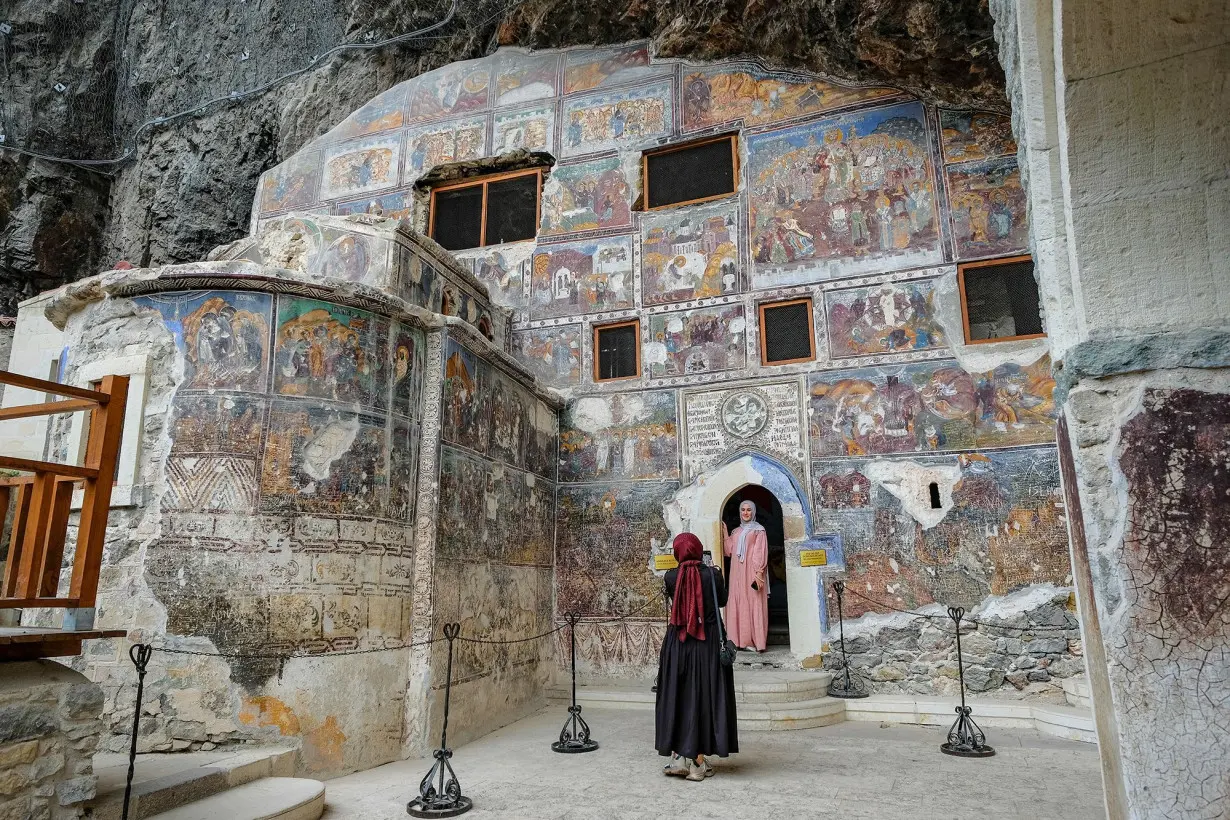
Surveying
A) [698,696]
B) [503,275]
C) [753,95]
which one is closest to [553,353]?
[503,275]

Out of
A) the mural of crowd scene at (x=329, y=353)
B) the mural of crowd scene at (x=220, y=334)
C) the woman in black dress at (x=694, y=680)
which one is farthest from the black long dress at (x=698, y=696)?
the mural of crowd scene at (x=220, y=334)

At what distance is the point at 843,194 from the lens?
34.9 feet

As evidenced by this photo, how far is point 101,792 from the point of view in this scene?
4383mm

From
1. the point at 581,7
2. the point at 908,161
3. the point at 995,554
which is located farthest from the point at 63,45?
the point at 995,554

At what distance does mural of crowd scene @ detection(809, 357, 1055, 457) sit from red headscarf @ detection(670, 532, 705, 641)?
4.45m

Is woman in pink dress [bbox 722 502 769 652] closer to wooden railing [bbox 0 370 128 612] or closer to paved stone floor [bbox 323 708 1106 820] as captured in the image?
paved stone floor [bbox 323 708 1106 820]

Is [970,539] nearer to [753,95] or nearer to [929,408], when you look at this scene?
[929,408]

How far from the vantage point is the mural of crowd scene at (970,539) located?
8.84 metres

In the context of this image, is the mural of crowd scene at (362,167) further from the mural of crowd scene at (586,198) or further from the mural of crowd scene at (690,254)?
the mural of crowd scene at (690,254)

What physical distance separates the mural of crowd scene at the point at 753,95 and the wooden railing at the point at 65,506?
30.7ft

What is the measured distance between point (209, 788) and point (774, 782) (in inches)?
148

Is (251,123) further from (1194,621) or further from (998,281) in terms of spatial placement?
(1194,621)

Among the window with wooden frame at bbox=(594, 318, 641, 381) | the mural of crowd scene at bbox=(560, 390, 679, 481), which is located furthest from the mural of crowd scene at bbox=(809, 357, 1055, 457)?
the window with wooden frame at bbox=(594, 318, 641, 381)

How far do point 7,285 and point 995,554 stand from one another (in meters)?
16.6
